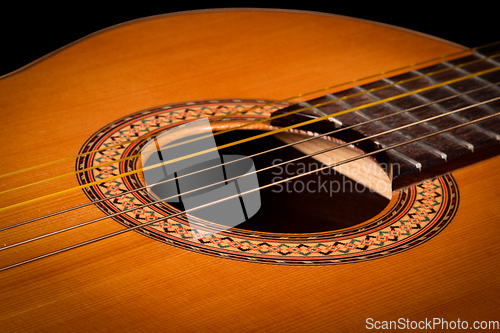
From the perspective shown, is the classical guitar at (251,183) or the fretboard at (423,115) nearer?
the classical guitar at (251,183)

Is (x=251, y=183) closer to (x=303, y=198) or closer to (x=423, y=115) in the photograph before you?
(x=303, y=198)

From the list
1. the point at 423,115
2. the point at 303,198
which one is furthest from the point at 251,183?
the point at 423,115

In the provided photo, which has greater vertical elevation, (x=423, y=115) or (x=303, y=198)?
(x=423, y=115)

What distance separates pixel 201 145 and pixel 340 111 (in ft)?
1.12

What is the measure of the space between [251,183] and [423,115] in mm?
447

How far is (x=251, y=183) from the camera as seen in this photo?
1.31 meters

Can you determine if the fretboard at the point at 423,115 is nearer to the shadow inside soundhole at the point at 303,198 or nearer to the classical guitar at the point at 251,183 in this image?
the classical guitar at the point at 251,183

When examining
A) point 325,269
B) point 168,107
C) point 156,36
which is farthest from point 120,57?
point 325,269

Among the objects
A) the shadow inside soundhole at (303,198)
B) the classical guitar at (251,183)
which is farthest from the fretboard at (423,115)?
the shadow inside soundhole at (303,198)

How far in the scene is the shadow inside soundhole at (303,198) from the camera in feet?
3.85

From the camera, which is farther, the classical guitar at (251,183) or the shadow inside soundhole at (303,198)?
the shadow inside soundhole at (303,198)

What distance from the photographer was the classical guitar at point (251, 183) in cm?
79

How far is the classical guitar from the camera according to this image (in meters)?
0.79

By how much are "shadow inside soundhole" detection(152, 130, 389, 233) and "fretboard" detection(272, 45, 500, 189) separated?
145 mm
